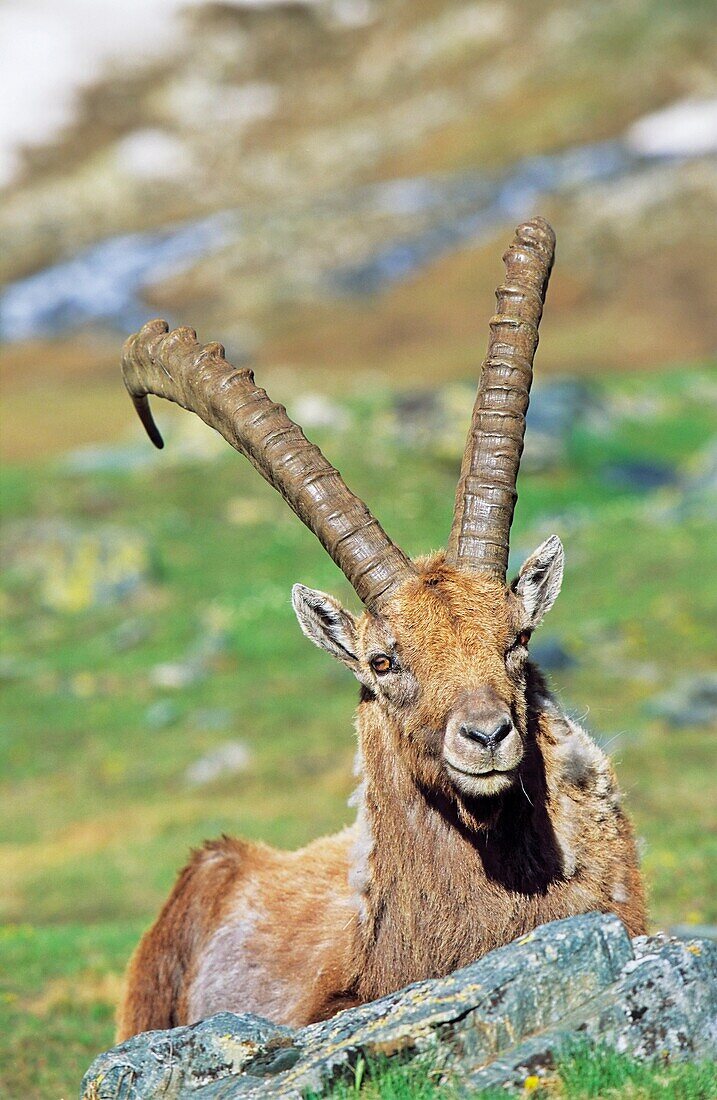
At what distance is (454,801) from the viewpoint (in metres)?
7.86

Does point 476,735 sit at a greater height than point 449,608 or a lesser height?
lesser

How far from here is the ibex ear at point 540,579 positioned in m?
8.35

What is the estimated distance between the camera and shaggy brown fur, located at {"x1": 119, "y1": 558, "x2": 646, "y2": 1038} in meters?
7.66

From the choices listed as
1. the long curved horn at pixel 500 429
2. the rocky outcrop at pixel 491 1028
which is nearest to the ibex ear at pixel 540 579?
the long curved horn at pixel 500 429

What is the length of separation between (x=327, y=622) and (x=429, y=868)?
1691 millimetres

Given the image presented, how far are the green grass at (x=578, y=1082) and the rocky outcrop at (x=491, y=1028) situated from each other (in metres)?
0.07

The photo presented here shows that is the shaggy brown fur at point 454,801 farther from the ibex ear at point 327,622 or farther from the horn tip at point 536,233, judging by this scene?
the horn tip at point 536,233

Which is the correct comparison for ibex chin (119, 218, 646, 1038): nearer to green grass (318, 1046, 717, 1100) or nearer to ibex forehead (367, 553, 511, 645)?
ibex forehead (367, 553, 511, 645)

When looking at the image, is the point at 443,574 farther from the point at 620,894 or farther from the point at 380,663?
the point at 620,894

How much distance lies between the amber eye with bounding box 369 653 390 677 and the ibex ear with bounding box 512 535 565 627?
0.95 metres

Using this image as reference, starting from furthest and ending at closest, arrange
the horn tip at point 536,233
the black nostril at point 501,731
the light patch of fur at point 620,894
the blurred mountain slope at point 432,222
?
the blurred mountain slope at point 432,222
the horn tip at point 536,233
the light patch of fur at point 620,894
the black nostril at point 501,731

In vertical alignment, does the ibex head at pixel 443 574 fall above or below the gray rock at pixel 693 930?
above

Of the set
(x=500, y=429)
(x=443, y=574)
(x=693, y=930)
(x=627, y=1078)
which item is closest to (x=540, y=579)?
(x=443, y=574)

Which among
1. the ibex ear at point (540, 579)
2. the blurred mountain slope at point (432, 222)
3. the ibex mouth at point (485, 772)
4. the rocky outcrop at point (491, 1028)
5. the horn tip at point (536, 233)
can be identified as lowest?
the rocky outcrop at point (491, 1028)
